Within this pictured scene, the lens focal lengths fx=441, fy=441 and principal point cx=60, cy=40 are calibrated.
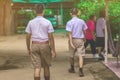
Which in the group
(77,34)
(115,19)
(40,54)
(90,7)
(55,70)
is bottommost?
(55,70)

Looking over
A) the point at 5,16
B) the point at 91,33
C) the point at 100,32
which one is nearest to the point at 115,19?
the point at 100,32

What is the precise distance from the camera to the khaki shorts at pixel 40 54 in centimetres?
969

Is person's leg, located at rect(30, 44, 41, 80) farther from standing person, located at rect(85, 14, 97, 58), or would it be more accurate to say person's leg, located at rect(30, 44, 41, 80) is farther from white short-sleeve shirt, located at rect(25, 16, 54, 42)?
standing person, located at rect(85, 14, 97, 58)

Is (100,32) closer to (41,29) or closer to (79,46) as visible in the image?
(79,46)

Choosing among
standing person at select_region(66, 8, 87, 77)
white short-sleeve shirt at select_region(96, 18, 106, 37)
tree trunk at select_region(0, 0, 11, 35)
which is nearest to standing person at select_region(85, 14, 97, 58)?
white short-sleeve shirt at select_region(96, 18, 106, 37)

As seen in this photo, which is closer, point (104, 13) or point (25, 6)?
point (104, 13)

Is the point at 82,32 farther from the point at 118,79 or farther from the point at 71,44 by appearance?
the point at 118,79

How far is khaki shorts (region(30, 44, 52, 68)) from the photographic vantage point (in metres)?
9.69

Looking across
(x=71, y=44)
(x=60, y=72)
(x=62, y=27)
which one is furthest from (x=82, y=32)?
(x=62, y=27)

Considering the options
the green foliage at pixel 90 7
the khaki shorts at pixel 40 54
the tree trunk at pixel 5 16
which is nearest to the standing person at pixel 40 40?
the khaki shorts at pixel 40 54

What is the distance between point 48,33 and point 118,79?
6.84ft

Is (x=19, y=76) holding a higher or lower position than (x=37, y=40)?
lower

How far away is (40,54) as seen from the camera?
9.79 meters

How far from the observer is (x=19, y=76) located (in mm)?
12547
